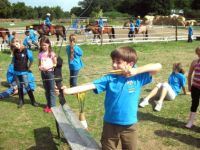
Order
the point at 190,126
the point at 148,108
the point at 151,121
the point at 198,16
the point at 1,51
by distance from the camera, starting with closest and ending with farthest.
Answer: the point at 190,126 → the point at 151,121 → the point at 148,108 → the point at 1,51 → the point at 198,16

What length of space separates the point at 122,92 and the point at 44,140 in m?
2.43

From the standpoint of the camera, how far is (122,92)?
331 centimetres

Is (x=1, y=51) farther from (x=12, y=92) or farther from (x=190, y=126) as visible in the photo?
(x=190, y=126)

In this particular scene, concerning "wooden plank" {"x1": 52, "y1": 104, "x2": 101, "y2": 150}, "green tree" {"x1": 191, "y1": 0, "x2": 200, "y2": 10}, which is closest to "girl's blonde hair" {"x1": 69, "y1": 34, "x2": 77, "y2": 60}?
"wooden plank" {"x1": 52, "y1": 104, "x2": 101, "y2": 150}

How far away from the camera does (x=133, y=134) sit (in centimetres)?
346

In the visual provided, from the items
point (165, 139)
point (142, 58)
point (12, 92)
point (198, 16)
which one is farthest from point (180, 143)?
point (198, 16)

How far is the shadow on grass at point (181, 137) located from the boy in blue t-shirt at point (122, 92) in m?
1.90

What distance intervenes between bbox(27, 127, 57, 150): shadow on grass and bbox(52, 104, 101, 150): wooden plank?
53 centimetres

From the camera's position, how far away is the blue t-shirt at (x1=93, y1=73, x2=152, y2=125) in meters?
3.30

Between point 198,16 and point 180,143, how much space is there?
52.7 metres

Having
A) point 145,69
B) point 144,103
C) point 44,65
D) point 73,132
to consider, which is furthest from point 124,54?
point 144,103

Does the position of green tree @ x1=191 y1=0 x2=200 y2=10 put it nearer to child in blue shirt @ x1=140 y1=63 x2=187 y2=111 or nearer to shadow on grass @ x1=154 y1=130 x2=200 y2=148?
child in blue shirt @ x1=140 y1=63 x2=187 y2=111

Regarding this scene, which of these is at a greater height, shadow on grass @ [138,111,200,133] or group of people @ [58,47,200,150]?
group of people @ [58,47,200,150]

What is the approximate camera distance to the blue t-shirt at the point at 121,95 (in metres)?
3.30
